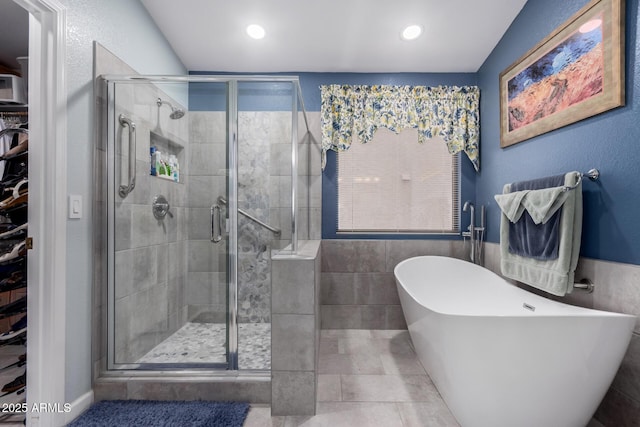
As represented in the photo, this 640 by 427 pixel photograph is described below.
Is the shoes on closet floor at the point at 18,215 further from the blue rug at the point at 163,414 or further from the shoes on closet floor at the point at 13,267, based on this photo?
the blue rug at the point at 163,414

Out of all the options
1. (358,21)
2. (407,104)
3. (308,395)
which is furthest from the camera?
(407,104)

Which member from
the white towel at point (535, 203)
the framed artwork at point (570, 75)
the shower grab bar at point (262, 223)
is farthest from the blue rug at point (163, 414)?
the framed artwork at point (570, 75)

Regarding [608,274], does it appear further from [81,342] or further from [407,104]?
[81,342]

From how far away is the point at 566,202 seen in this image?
1638 mm

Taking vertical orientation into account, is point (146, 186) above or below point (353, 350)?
above

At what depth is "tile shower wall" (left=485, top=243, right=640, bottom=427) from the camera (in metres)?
1.36

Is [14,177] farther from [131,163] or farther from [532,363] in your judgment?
[532,363]

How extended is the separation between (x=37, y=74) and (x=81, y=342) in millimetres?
1451

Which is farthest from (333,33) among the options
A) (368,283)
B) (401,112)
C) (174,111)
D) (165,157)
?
(368,283)

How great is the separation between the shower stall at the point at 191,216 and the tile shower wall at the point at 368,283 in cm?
121

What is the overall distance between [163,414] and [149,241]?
1.02 meters

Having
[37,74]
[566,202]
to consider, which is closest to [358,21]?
[566,202]

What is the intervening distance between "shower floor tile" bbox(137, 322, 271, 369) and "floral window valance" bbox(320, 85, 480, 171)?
72.5 inches

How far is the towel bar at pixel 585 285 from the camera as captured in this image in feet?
5.25
